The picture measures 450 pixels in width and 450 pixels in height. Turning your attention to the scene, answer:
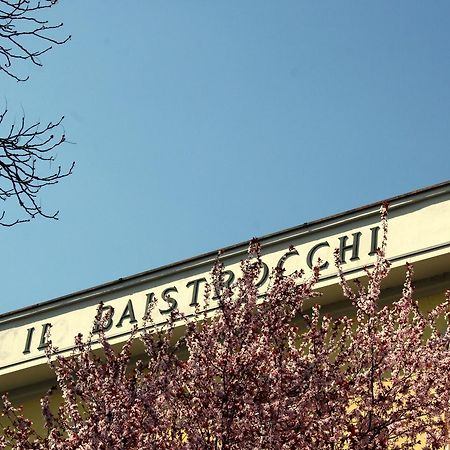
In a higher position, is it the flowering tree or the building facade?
the building facade

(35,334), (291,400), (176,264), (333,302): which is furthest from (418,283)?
(35,334)

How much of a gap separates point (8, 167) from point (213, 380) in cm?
252

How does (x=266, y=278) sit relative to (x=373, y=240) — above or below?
below

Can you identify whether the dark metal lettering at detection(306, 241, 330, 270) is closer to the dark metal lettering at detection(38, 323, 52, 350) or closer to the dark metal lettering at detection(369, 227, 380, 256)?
the dark metal lettering at detection(369, 227, 380, 256)

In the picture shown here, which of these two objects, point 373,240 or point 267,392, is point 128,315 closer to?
point 373,240

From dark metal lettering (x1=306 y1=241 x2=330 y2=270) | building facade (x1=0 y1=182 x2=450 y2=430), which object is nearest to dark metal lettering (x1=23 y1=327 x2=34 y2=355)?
building facade (x1=0 y1=182 x2=450 y2=430)

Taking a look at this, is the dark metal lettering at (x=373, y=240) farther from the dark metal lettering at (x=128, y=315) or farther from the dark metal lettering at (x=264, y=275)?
the dark metal lettering at (x=128, y=315)

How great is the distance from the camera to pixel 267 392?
28.3 feet

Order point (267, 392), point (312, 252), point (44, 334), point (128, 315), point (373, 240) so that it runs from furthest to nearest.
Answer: point (44, 334), point (128, 315), point (312, 252), point (373, 240), point (267, 392)

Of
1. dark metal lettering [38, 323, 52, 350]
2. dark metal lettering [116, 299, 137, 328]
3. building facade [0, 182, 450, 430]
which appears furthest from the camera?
dark metal lettering [38, 323, 52, 350]

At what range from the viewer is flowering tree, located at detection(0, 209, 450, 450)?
8555mm

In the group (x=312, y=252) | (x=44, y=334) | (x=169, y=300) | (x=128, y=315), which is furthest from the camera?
(x=44, y=334)

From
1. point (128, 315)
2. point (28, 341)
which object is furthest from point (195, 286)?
point (28, 341)

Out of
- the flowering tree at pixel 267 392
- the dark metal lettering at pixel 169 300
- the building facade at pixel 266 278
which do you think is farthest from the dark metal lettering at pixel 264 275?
the flowering tree at pixel 267 392
